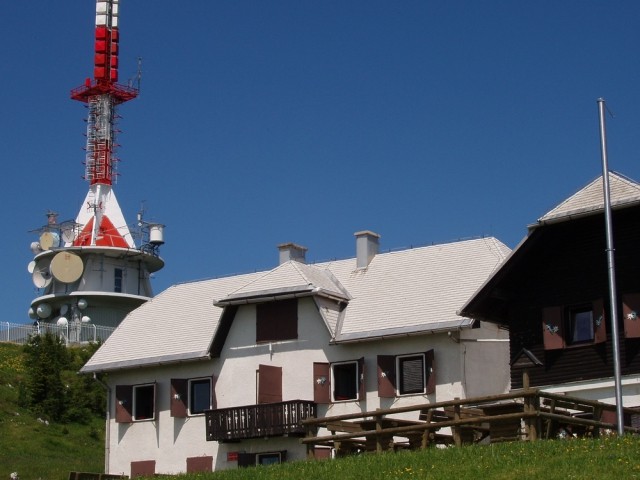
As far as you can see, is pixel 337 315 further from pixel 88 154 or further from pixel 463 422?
pixel 88 154

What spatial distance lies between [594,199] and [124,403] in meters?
20.5

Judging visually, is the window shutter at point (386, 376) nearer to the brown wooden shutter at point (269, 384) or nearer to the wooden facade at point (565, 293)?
the brown wooden shutter at point (269, 384)

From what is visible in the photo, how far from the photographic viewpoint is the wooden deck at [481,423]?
28.5 m

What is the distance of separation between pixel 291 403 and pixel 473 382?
6085mm

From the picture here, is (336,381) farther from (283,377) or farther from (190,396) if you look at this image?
(190,396)

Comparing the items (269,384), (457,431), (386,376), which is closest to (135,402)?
(269,384)

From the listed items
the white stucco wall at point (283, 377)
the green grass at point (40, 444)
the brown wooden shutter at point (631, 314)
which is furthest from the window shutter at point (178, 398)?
the brown wooden shutter at point (631, 314)

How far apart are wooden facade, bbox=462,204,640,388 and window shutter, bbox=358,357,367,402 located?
21.4 feet

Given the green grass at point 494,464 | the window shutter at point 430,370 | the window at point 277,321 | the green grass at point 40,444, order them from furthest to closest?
the green grass at point 40,444 → the window at point 277,321 → the window shutter at point 430,370 → the green grass at point 494,464

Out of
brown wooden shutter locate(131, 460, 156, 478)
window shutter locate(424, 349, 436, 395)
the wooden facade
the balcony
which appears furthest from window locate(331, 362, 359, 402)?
brown wooden shutter locate(131, 460, 156, 478)

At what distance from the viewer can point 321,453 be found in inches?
1651

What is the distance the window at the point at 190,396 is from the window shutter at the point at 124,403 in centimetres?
223

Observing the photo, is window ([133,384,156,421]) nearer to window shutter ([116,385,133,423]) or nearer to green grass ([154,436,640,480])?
window shutter ([116,385,133,423])

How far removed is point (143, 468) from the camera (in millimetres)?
46531
